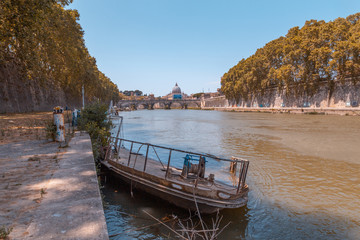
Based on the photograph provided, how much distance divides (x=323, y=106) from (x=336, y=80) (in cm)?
568

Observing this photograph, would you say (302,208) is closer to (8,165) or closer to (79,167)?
(79,167)

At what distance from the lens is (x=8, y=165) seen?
591 cm

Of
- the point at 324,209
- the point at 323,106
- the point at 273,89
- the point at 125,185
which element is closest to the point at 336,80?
the point at 323,106

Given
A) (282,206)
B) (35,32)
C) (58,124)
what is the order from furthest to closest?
(35,32) → (58,124) → (282,206)

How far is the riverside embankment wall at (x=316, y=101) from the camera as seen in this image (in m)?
39.6

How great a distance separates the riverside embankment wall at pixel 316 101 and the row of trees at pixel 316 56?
1.38m

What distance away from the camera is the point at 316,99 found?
154 feet

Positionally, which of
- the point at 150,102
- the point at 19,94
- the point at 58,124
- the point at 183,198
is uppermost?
the point at 19,94

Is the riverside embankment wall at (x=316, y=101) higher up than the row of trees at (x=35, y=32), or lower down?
lower down

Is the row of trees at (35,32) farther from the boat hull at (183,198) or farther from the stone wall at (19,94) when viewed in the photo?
the boat hull at (183,198)

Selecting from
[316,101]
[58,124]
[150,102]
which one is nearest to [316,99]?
[316,101]

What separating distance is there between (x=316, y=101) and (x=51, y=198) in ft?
176

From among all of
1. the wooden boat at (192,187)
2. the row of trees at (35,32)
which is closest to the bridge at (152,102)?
the row of trees at (35,32)

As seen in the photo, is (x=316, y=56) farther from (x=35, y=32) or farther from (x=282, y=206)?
(x=35, y=32)
